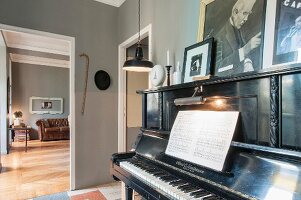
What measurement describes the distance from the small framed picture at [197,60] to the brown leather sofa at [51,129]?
685 centimetres

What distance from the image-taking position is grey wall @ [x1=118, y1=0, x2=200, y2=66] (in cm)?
202

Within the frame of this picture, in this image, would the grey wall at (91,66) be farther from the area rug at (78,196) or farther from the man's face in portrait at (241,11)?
the man's face in portrait at (241,11)

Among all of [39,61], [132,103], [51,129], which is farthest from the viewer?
[39,61]

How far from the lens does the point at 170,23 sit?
2.30 metres

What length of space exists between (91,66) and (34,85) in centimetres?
578

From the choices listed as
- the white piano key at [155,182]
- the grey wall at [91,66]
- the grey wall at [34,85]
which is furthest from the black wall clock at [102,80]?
the grey wall at [34,85]

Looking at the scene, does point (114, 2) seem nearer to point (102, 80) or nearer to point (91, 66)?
point (91, 66)

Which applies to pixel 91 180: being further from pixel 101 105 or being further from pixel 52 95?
pixel 52 95

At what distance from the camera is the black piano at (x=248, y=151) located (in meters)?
0.91

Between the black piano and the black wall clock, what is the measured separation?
198 centimetres

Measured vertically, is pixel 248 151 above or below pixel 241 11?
below

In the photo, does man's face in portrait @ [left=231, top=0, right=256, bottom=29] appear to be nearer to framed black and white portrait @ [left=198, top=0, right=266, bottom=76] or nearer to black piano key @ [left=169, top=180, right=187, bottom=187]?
framed black and white portrait @ [left=198, top=0, right=266, bottom=76]

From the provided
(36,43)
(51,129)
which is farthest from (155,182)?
(51,129)

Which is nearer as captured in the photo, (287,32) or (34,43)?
(287,32)
